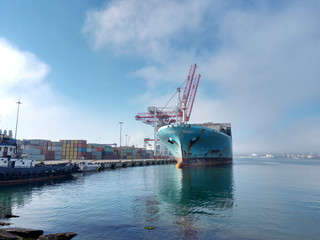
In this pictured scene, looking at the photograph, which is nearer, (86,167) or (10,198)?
(10,198)

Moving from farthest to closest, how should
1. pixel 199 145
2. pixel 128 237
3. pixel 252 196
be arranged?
pixel 199 145 < pixel 252 196 < pixel 128 237

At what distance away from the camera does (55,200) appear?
21.2 metres

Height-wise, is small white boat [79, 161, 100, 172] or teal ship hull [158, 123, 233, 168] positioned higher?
teal ship hull [158, 123, 233, 168]

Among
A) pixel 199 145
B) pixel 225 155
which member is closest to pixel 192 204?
pixel 199 145

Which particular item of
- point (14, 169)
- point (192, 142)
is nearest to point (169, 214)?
point (14, 169)

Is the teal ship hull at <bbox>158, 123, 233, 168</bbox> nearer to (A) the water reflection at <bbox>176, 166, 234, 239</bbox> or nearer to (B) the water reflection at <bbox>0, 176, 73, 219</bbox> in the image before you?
(A) the water reflection at <bbox>176, 166, 234, 239</bbox>

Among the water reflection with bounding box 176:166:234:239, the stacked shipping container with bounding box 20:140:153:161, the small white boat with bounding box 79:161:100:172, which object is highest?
the stacked shipping container with bounding box 20:140:153:161

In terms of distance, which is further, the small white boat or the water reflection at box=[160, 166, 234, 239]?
the small white boat

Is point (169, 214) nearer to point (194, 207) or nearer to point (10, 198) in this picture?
point (194, 207)

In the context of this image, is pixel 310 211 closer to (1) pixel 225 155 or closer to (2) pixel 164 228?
(2) pixel 164 228

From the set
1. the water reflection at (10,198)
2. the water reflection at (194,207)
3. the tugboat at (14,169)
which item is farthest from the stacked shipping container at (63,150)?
the water reflection at (194,207)

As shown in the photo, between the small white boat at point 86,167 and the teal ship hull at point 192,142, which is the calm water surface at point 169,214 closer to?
the small white boat at point 86,167

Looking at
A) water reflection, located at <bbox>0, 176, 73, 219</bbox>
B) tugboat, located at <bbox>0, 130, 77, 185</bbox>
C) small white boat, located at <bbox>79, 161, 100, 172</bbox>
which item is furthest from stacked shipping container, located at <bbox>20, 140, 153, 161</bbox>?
water reflection, located at <bbox>0, 176, 73, 219</bbox>

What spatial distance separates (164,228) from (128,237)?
275cm
